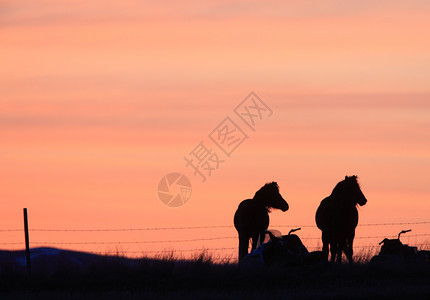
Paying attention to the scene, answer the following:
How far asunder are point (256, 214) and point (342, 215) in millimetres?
2612

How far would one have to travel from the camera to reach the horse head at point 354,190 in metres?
25.8

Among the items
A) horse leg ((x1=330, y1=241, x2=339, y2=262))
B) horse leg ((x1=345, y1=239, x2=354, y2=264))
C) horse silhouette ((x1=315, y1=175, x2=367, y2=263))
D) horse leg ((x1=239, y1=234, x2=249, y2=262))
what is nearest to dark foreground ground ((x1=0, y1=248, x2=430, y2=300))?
horse leg ((x1=345, y1=239, x2=354, y2=264))

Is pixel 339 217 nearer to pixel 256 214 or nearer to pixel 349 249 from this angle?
pixel 349 249

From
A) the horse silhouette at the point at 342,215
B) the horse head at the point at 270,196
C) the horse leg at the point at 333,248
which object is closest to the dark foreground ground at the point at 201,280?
the horse leg at the point at 333,248

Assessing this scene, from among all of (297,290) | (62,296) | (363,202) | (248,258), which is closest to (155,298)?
(62,296)

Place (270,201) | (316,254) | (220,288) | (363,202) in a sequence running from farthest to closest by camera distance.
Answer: (270,201)
(363,202)
(316,254)
(220,288)

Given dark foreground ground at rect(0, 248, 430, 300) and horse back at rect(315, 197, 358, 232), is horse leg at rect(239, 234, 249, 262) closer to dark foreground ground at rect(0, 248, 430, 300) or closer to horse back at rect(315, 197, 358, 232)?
horse back at rect(315, 197, 358, 232)

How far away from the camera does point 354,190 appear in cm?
2577

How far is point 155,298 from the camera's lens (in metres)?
18.7

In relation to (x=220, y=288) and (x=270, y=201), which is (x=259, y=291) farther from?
(x=270, y=201)

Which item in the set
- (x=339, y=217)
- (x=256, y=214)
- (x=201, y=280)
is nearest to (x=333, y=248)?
(x=339, y=217)

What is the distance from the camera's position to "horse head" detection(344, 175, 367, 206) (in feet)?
84.6

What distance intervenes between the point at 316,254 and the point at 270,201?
5749 mm

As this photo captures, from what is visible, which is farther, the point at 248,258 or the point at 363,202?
the point at 363,202
